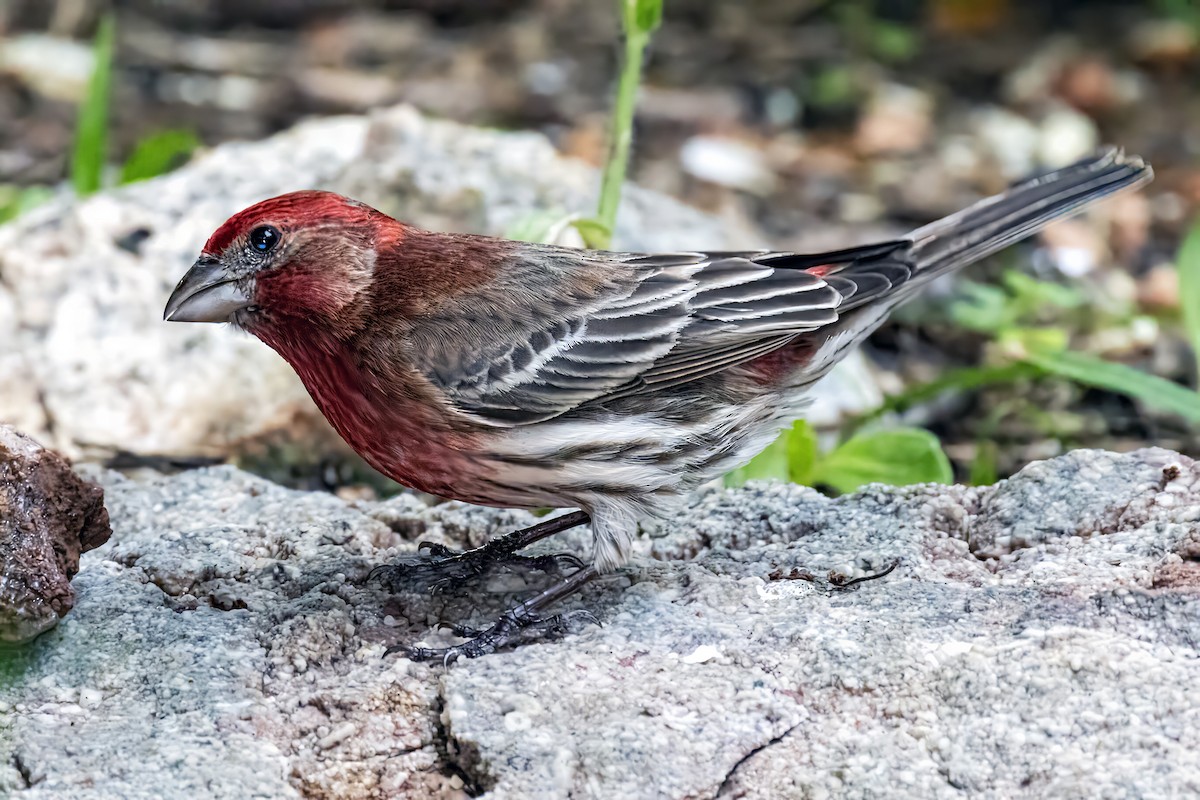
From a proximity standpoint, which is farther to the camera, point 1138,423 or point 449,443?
point 1138,423

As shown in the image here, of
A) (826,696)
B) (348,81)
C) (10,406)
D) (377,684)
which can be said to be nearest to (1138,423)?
(826,696)

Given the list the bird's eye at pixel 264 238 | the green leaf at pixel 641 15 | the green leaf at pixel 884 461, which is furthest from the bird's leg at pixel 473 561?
the green leaf at pixel 641 15

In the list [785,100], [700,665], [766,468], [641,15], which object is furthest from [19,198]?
[700,665]

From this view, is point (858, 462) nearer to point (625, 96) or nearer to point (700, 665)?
point (625, 96)

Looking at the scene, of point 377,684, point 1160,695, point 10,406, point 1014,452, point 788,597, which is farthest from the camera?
point 1014,452

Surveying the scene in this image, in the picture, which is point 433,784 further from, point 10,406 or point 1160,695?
point 10,406

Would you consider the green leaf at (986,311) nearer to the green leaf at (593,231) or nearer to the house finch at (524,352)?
the green leaf at (593,231)
